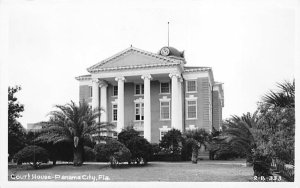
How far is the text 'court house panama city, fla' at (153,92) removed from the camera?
4053cm

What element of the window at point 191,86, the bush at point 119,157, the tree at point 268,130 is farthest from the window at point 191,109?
the tree at point 268,130

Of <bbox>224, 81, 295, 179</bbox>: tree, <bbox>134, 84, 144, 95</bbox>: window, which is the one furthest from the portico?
<bbox>224, 81, 295, 179</bbox>: tree

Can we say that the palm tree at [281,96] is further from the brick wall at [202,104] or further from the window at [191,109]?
the window at [191,109]

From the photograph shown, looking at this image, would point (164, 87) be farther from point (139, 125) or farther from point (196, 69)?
point (139, 125)

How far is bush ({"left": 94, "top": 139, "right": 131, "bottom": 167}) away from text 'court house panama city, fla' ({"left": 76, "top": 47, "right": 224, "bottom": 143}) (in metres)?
13.3

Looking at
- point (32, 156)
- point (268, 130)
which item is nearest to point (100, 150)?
point (32, 156)

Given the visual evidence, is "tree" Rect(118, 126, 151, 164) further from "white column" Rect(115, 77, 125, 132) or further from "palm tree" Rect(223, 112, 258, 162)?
"white column" Rect(115, 77, 125, 132)

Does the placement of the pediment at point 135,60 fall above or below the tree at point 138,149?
above

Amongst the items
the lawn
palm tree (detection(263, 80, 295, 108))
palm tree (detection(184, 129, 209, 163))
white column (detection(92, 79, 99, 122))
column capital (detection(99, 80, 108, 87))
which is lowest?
the lawn

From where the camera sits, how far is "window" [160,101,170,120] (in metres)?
42.8

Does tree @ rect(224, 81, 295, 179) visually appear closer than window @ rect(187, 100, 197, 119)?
Yes

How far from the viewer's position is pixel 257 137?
18.3 meters

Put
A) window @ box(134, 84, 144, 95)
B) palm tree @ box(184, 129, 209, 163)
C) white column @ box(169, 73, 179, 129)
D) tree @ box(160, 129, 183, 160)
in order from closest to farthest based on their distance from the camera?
1. palm tree @ box(184, 129, 209, 163)
2. tree @ box(160, 129, 183, 160)
3. white column @ box(169, 73, 179, 129)
4. window @ box(134, 84, 144, 95)

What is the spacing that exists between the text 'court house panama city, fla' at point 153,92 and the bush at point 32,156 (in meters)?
14.1
